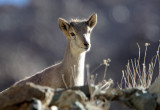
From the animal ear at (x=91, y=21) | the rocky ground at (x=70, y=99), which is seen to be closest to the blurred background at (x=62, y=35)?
the animal ear at (x=91, y=21)

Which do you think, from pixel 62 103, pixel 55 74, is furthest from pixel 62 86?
pixel 62 103

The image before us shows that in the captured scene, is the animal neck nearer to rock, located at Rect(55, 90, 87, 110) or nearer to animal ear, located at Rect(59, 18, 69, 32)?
animal ear, located at Rect(59, 18, 69, 32)

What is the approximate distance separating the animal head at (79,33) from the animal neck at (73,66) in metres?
0.15

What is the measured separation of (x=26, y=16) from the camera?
41.6 meters

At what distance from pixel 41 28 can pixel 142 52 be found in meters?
9.47

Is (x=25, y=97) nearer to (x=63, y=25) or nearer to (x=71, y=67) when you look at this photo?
(x=71, y=67)

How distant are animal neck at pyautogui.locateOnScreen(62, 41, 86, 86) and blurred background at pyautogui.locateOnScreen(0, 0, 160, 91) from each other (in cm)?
2023

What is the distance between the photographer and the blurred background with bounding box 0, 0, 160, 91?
109ft

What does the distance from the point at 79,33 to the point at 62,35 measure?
2836 centimetres

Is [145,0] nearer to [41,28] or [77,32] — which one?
[41,28]

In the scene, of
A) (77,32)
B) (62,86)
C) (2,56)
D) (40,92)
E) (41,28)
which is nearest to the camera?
(40,92)

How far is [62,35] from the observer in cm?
3881

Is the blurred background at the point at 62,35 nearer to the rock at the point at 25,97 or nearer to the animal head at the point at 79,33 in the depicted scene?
the animal head at the point at 79,33

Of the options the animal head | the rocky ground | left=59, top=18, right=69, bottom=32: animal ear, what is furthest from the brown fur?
the rocky ground
